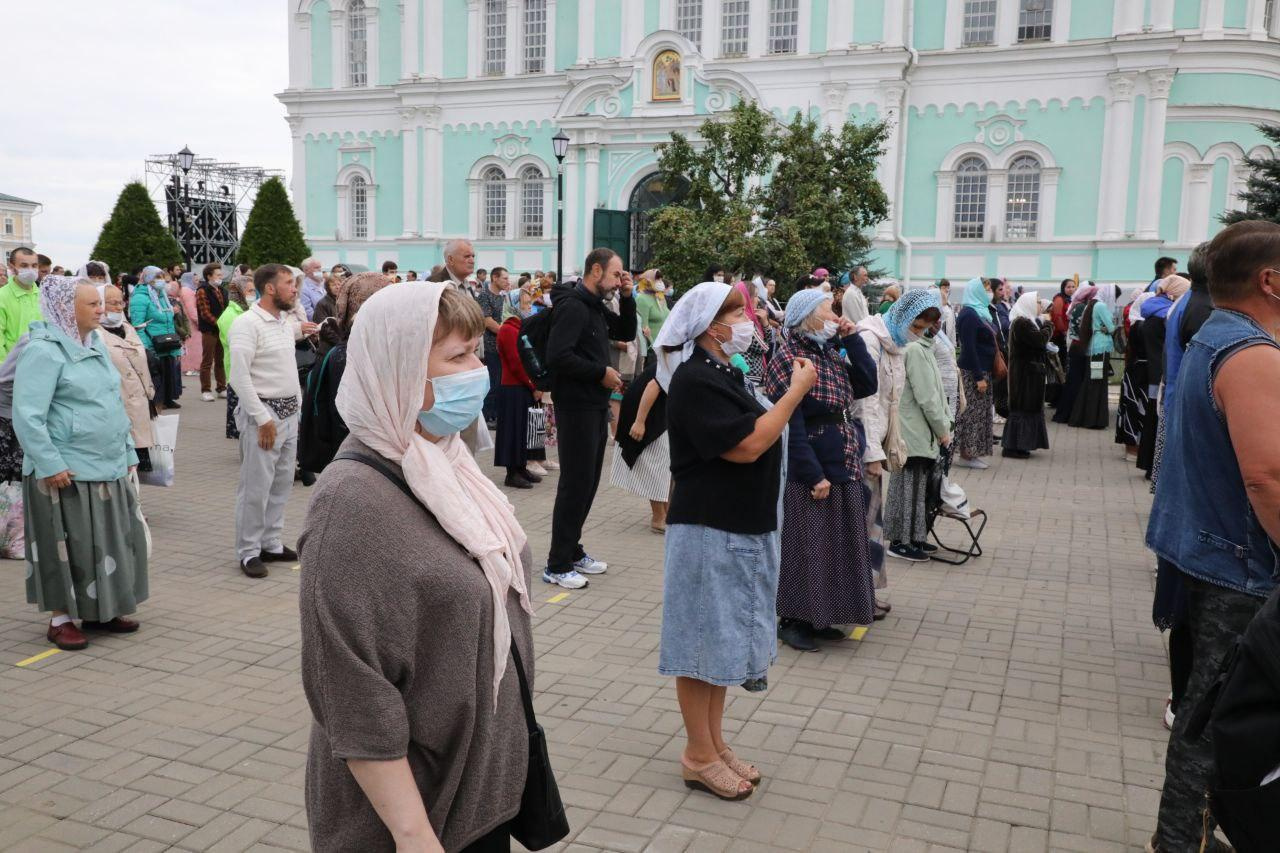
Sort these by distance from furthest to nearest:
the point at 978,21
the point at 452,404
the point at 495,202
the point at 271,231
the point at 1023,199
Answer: the point at 495,202, the point at 271,231, the point at 978,21, the point at 1023,199, the point at 452,404

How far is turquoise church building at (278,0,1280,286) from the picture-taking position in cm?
2839

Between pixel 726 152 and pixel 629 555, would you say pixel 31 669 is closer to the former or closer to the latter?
pixel 629 555

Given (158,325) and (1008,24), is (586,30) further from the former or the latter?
(158,325)

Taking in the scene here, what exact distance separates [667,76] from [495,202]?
25.9 feet

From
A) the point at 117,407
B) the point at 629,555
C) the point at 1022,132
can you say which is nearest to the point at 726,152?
the point at 1022,132

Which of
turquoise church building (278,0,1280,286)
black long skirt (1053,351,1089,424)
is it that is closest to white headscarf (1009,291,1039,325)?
black long skirt (1053,351,1089,424)

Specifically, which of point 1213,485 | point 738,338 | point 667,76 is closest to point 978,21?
point 667,76

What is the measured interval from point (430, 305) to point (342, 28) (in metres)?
39.2

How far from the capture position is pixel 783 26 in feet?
105

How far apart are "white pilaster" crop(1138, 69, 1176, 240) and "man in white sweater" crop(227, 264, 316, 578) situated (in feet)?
88.0

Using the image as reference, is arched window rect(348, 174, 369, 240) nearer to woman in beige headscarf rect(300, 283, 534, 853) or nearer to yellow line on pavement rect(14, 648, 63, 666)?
yellow line on pavement rect(14, 648, 63, 666)

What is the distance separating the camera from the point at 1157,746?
4.85m

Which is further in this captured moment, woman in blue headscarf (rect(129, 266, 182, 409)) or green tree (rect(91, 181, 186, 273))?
green tree (rect(91, 181, 186, 273))

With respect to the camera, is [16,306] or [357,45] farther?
[357,45]
